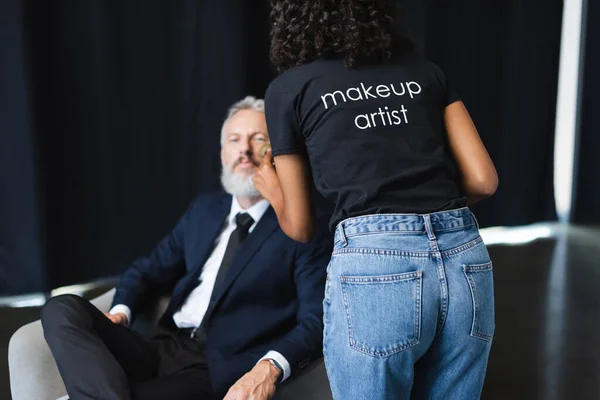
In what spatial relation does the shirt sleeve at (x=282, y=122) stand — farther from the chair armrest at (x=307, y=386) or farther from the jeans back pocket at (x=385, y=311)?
the chair armrest at (x=307, y=386)

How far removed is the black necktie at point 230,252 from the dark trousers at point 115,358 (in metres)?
0.06

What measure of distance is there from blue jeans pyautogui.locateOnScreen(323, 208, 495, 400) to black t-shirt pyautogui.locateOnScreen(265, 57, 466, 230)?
0.13 ft

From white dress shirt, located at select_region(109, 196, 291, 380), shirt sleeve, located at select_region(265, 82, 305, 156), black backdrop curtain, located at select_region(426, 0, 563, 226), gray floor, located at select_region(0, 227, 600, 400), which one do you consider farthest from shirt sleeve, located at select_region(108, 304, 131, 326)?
black backdrop curtain, located at select_region(426, 0, 563, 226)

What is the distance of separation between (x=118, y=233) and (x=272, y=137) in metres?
2.65

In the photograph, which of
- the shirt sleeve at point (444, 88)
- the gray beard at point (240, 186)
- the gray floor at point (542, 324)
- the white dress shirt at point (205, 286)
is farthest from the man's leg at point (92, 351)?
the shirt sleeve at point (444, 88)

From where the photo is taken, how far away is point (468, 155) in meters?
1.28

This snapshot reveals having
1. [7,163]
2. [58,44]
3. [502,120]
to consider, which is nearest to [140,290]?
[7,163]

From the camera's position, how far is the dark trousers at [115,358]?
1.61 metres

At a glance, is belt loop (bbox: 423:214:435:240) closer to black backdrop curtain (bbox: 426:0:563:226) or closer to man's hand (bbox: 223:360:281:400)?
man's hand (bbox: 223:360:281:400)

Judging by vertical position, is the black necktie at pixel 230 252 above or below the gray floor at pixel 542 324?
above

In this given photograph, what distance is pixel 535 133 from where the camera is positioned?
17.2 ft

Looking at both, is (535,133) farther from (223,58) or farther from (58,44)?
(58,44)

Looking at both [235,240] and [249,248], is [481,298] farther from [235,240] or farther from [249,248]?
[235,240]

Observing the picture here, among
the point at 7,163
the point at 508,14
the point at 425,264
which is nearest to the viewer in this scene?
the point at 425,264
